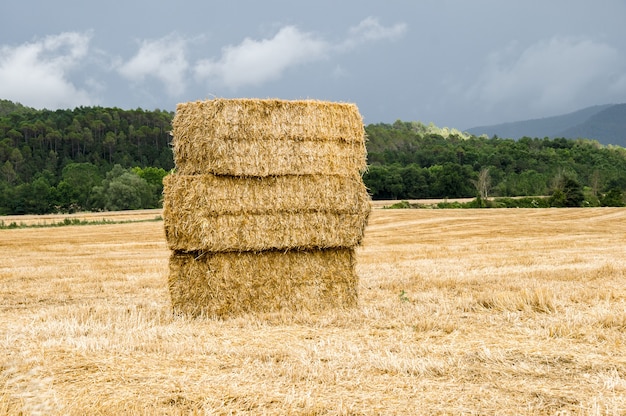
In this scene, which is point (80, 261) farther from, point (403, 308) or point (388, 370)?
point (388, 370)

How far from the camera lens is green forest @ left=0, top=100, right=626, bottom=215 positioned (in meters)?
62.1

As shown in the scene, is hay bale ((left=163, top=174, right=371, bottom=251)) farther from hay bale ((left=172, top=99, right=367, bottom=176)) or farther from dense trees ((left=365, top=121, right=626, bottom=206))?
dense trees ((left=365, top=121, right=626, bottom=206))

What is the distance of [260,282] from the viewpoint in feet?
29.3

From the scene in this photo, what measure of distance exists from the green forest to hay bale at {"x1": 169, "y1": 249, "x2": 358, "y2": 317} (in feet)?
134

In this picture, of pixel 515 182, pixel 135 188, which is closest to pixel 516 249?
pixel 515 182

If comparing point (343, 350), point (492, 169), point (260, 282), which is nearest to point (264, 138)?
point (260, 282)

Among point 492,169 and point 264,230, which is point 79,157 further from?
point 264,230

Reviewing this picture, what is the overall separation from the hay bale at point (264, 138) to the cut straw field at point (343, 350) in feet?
6.54

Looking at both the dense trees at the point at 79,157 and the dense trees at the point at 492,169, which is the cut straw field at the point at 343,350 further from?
the dense trees at the point at 79,157

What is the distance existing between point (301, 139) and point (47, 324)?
3996 mm

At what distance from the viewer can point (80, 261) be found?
57.3 ft

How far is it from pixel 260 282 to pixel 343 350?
10.1 ft

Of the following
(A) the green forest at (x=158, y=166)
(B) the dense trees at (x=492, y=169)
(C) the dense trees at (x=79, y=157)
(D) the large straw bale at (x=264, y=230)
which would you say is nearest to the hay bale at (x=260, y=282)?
(D) the large straw bale at (x=264, y=230)

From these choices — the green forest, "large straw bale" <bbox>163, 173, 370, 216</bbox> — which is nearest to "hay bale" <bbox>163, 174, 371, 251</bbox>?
"large straw bale" <bbox>163, 173, 370, 216</bbox>
